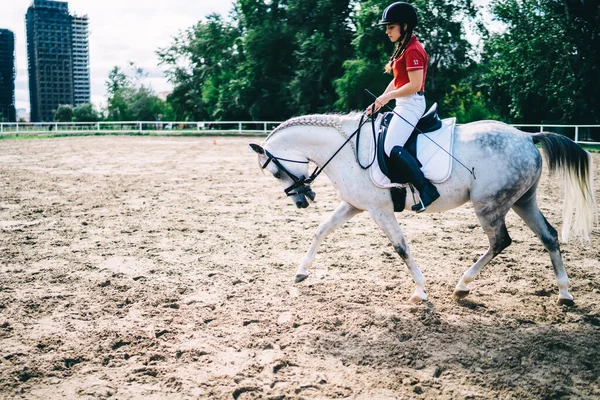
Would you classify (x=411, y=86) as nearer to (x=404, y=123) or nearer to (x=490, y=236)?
(x=404, y=123)

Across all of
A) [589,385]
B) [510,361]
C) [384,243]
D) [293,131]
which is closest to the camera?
[589,385]

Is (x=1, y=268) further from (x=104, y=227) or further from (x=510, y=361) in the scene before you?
(x=510, y=361)

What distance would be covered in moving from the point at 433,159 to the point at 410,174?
286 mm

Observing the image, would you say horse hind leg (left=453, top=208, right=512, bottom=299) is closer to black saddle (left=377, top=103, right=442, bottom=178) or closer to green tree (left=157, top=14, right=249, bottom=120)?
black saddle (left=377, top=103, right=442, bottom=178)

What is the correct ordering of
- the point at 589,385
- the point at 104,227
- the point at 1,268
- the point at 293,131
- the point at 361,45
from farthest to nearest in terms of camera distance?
the point at 361,45 < the point at 104,227 < the point at 1,268 < the point at 293,131 < the point at 589,385

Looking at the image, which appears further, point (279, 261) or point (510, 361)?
point (279, 261)

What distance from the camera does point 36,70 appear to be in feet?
387

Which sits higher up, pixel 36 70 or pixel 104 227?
pixel 36 70

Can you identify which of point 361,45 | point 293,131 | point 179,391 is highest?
point 361,45

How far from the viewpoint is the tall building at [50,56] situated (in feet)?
383

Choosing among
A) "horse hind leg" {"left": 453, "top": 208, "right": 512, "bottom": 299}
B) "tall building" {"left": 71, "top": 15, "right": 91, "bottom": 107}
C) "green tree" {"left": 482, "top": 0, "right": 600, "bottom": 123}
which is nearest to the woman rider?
"horse hind leg" {"left": 453, "top": 208, "right": 512, "bottom": 299}

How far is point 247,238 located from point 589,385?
480 cm

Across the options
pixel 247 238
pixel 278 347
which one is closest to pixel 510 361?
pixel 278 347

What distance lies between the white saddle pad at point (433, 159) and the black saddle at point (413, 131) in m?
0.04
